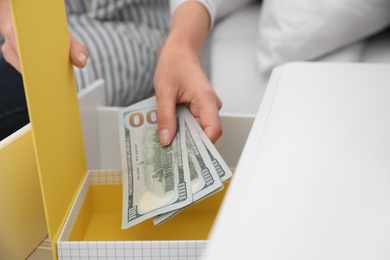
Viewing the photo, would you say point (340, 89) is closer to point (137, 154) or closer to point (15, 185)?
point (137, 154)

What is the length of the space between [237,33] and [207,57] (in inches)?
3.7

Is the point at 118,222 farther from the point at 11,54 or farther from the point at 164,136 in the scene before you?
the point at 11,54

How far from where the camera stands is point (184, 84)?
63cm

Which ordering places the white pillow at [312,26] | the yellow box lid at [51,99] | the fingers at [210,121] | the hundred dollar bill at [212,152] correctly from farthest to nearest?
the white pillow at [312,26] < the fingers at [210,121] < the hundred dollar bill at [212,152] < the yellow box lid at [51,99]

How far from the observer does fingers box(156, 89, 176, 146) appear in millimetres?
545

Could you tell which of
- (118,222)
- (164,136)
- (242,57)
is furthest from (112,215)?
(242,57)

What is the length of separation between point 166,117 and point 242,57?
16.1 inches

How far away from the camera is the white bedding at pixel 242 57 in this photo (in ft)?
2.70

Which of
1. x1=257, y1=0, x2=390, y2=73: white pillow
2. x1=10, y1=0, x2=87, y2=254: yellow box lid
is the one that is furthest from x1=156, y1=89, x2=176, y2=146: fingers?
x1=257, y1=0, x2=390, y2=73: white pillow

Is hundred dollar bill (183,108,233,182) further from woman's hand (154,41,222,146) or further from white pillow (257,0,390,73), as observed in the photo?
white pillow (257,0,390,73)

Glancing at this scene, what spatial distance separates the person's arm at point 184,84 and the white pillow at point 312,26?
0.15 m

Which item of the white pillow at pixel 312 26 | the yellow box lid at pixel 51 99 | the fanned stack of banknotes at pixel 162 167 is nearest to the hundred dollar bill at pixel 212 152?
the fanned stack of banknotes at pixel 162 167

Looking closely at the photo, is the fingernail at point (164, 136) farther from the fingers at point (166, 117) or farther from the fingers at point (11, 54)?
the fingers at point (11, 54)

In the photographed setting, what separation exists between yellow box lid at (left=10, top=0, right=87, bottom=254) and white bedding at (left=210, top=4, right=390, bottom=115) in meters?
0.38
